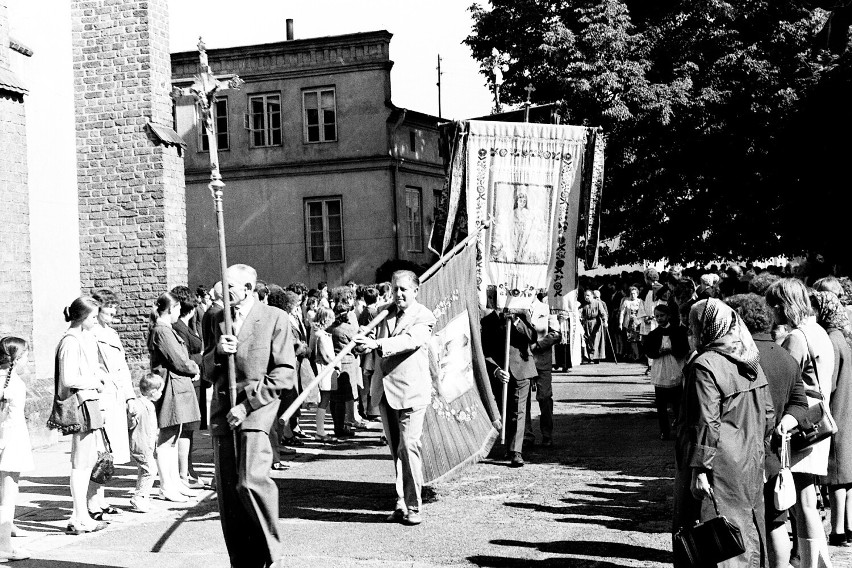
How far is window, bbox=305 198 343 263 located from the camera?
36094 mm

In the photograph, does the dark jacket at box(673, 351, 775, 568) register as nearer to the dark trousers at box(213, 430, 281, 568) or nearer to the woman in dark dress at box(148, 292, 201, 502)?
the dark trousers at box(213, 430, 281, 568)

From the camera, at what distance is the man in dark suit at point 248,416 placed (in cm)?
705

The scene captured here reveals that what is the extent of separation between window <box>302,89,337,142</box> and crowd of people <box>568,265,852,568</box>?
2880cm

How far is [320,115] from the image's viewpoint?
35938 mm

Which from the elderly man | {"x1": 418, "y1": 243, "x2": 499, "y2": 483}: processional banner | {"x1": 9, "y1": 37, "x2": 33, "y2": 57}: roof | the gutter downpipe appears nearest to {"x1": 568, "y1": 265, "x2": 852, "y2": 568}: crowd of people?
the elderly man

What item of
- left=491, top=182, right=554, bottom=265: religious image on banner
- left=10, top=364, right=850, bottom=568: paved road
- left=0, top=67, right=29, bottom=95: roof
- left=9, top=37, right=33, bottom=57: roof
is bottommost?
left=10, top=364, right=850, bottom=568: paved road

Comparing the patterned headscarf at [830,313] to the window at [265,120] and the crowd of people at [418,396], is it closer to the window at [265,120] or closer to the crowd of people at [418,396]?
the crowd of people at [418,396]

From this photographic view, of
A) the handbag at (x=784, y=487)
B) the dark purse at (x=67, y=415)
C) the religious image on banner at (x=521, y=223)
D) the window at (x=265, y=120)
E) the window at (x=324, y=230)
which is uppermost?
the window at (x=265, y=120)

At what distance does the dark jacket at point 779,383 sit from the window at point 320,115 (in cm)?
3030

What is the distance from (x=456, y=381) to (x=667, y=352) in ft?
11.0

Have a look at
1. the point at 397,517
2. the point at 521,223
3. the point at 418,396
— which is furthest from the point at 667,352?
the point at 397,517

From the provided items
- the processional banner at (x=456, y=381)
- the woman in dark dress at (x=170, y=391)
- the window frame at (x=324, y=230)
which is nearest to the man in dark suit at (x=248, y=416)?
the processional banner at (x=456, y=381)

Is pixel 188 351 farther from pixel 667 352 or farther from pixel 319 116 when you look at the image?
pixel 319 116

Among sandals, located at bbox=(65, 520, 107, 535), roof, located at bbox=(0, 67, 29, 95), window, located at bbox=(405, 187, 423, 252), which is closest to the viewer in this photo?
sandals, located at bbox=(65, 520, 107, 535)
